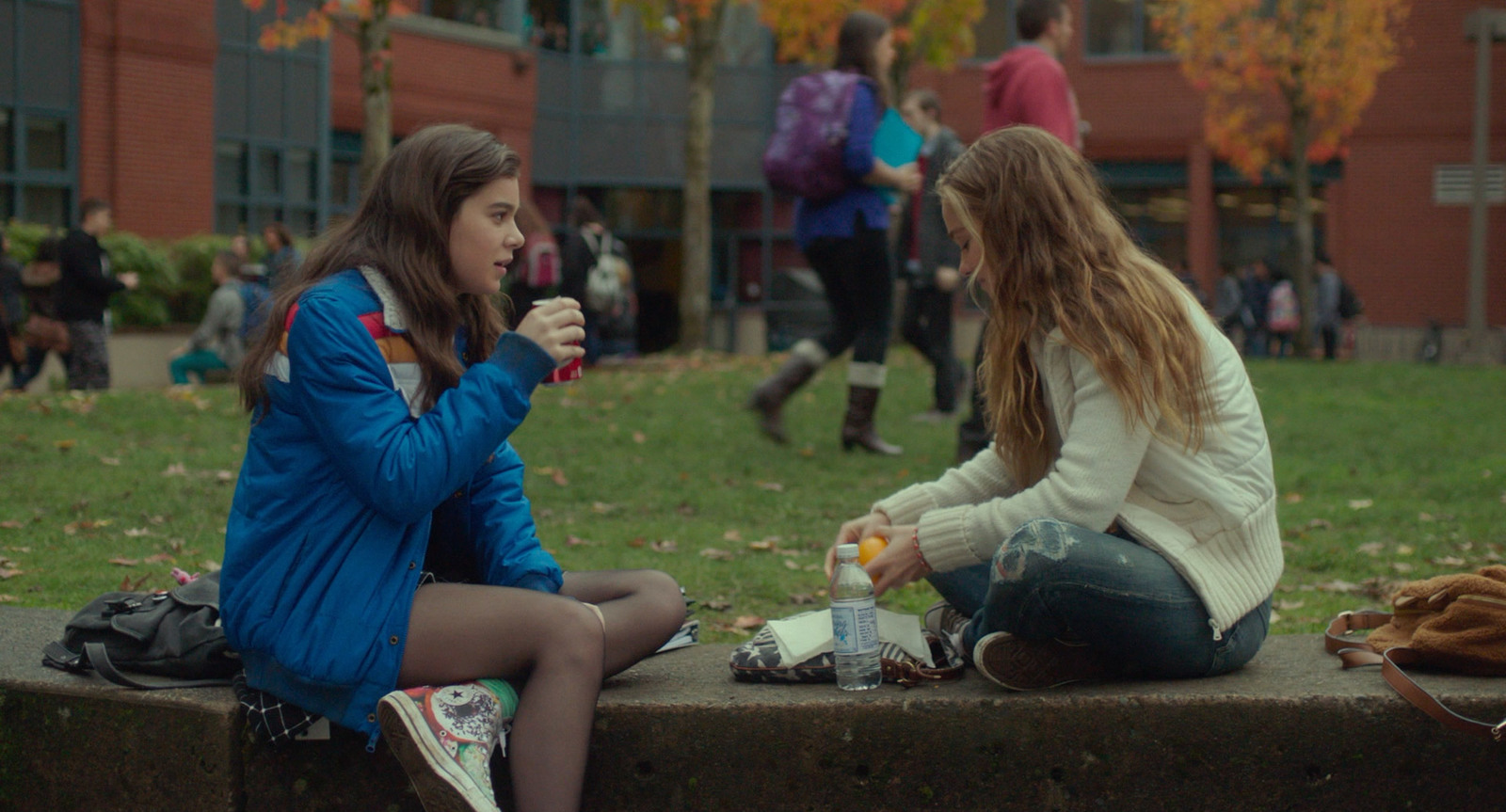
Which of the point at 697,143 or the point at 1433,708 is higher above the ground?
the point at 697,143

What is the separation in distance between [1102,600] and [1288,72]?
69.4 ft

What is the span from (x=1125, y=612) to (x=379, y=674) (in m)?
1.40

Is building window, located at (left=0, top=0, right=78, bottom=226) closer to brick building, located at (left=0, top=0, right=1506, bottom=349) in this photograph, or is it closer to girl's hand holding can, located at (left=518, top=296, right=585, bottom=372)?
brick building, located at (left=0, top=0, right=1506, bottom=349)

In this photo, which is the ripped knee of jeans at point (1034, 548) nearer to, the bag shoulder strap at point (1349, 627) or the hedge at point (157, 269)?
the bag shoulder strap at point (1349, 627)

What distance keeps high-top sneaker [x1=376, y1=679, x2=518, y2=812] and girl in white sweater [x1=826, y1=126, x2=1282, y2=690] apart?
867mm

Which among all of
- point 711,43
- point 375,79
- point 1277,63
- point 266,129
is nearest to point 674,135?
point 711,43

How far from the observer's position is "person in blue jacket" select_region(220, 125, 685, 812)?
264 centimetres

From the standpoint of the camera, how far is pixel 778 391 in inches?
305

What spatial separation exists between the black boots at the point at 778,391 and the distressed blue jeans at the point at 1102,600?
4631 millimetres

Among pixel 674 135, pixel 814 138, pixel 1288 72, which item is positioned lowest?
pixel 814 138

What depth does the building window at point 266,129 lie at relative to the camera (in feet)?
63.7

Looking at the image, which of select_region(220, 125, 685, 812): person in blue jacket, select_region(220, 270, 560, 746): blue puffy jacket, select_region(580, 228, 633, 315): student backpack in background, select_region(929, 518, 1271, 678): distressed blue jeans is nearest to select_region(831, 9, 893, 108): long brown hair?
select_region(220, 125, 685, 812): person in blue jacket

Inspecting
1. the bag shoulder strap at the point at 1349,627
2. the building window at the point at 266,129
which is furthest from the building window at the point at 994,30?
the bag shoulder strap at the point at 1349,627

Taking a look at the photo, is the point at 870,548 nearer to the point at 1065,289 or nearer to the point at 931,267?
the point at 1065,289
